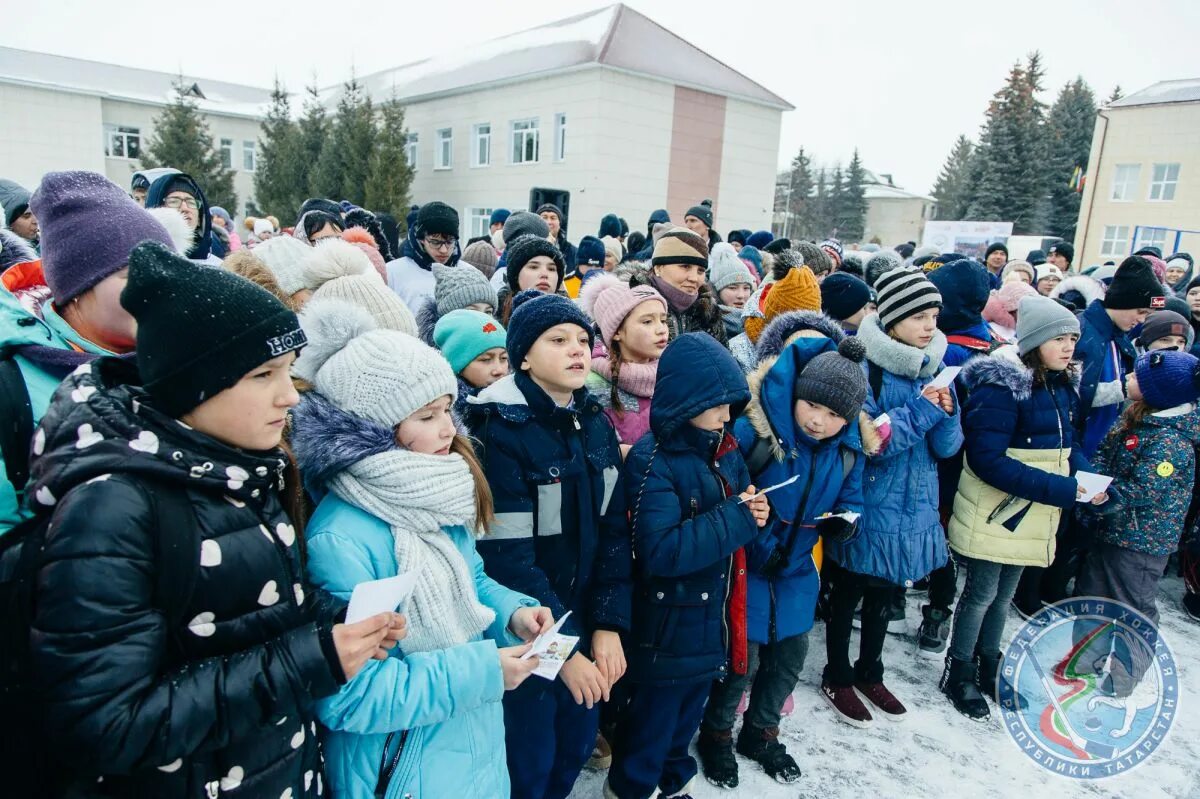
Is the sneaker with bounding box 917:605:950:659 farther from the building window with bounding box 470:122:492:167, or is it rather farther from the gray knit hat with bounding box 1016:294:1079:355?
the building window with bounding box 470:122:492:167

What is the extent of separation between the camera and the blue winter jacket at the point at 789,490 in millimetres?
2980

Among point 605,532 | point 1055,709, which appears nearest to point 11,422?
point 605,532

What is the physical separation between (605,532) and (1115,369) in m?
4.11

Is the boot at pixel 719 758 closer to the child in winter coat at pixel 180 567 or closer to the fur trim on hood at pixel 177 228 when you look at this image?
the child in winter coat at pixel 180 567

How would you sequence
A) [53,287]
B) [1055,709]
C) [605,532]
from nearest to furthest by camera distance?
[53,287] < [605,532] < [1055,709]

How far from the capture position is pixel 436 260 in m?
5.17

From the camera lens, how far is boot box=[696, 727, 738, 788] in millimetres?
Answer: 2949

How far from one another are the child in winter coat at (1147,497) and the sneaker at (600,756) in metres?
3.03

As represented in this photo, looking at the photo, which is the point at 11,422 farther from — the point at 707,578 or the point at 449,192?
the point at 449,192

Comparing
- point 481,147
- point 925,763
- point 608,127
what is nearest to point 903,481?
point 925,763

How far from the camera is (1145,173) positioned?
96.7 feet

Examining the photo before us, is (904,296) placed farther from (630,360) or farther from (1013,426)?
(630,360)

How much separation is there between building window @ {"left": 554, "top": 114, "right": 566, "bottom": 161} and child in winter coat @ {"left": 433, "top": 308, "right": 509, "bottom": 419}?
19440 mm

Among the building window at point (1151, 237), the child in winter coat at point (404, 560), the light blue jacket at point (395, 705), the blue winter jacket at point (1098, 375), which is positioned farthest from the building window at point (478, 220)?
the building window at point (1151, 237)
